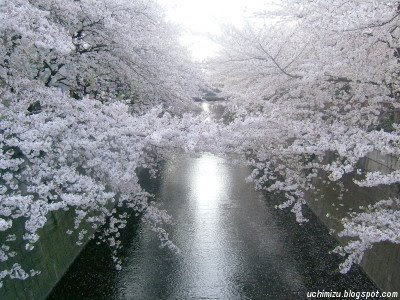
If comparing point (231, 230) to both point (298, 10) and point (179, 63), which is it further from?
point (298, 10)

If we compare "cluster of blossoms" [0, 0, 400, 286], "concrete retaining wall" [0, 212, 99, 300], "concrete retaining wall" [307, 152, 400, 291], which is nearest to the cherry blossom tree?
"cluster of blossoms" [0, 0, 400, 286]

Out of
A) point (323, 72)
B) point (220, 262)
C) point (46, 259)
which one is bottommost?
point (220, 262)

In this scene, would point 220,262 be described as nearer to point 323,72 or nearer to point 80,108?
point 80,108

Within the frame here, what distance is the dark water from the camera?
28.3 ft

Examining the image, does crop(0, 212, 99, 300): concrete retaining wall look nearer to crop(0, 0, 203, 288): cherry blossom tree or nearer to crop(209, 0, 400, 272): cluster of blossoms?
crop(0, 0, 203, 288): cherry blossom tree

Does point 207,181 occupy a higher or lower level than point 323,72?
lower

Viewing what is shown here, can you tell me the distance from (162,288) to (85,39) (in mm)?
6537

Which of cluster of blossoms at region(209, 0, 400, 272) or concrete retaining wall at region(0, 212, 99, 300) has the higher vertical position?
cluster of blossoms at region(209, 0, 400, 272)

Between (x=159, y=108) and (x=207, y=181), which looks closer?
(x=159, y=108)

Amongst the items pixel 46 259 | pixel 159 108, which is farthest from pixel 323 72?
pixel 46 259

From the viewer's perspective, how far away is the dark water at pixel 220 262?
28.3 ft

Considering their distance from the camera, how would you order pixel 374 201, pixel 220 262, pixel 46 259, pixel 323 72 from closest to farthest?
pixel 323 72 → pixel 46 259 → pixel 374 201 → pixel 220 262

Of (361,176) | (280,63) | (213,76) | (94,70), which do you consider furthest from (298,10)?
(94,70)

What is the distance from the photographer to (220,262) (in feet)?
32.8
